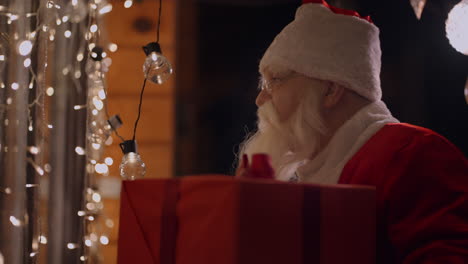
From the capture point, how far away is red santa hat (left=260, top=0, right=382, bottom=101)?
1.41 meters

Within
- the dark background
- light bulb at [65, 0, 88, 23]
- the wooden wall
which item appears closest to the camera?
light bulb at [65, 0, 88, 23]

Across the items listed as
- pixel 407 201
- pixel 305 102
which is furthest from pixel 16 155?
pixel 407 201

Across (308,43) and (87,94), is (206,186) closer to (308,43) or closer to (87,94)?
(308,43)

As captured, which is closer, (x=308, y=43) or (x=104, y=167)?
(x=308, y=43)

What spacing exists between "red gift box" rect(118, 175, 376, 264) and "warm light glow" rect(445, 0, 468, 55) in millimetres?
575

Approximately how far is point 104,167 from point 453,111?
1673mm

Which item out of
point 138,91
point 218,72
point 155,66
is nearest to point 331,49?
point 155,66

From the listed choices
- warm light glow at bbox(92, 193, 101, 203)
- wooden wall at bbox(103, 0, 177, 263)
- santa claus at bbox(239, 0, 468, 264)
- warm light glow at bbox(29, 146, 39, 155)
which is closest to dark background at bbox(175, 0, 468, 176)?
wooden wall at bbox(103, 0, 177, 263)

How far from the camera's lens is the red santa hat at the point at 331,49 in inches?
55.4

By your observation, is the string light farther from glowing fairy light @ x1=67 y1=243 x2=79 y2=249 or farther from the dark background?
the dark background

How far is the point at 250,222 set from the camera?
0.88 metres

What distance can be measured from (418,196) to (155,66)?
26.9 inches

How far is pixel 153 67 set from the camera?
144 cm

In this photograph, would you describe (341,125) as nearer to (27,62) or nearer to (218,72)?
(27,62)
